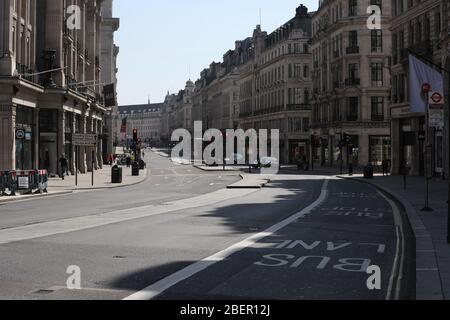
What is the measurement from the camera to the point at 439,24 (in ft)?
154

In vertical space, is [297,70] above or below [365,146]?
above

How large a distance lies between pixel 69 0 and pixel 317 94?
42.0 m

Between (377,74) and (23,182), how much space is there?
177ft

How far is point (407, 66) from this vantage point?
50.6 m

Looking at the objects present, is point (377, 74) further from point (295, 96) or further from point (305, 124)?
point (295, 96)

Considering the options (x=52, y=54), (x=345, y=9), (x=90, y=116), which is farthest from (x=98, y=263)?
(x=345, y=9)

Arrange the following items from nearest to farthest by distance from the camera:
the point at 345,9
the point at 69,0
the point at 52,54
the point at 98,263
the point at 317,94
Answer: the point at 98,263 → the point at 52,54 → the point at 69,0 → the point at 345,9 → the point at 317,94

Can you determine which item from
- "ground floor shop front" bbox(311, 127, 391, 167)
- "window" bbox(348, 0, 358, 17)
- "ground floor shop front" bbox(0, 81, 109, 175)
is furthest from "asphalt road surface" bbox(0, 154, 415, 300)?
"window" bbox(348, 0, 358, 17)

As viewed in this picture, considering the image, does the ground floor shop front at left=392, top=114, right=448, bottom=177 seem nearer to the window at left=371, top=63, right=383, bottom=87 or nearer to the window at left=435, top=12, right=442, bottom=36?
the window at left=435, top=12, right=442, bottom=36

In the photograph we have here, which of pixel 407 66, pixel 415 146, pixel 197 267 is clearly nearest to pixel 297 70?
pixel 415 146

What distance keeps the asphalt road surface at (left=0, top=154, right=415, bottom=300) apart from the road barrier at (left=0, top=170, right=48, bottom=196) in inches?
248

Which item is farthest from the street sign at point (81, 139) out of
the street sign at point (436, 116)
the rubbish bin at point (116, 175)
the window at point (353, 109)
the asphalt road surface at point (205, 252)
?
the window at point (353, 109)

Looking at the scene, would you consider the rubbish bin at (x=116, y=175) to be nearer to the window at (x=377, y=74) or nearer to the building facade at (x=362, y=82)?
the building facade at (x=362, y=82)

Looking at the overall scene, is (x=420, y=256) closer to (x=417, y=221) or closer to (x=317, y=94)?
(x=417, y=221)
